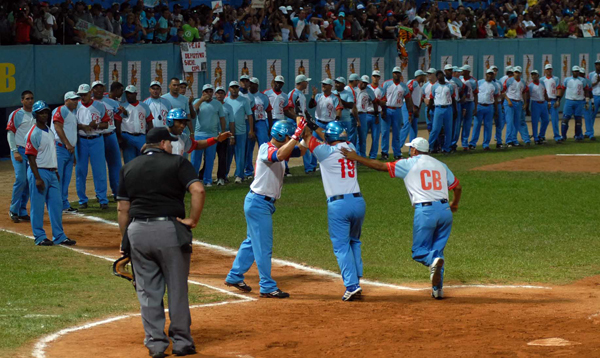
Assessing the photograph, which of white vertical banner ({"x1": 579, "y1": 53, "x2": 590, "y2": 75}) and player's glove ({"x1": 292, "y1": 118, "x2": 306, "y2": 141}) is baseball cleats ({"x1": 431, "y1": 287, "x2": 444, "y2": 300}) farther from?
white vertical banner ({"x1": 579, "y1": 53, "x2": 590, "y2": 75})

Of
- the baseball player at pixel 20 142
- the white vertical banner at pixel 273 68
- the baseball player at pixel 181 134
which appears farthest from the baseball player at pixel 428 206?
the white vertical banner at pixel 273 68

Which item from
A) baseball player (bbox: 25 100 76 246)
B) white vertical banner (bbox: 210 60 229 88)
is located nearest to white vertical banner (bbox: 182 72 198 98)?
white vertical banner (bbox: 210 60 229 88)

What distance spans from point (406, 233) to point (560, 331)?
5.80m

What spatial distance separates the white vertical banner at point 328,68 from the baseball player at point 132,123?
13.1m

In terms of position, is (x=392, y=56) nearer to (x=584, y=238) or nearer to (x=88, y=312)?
(x=584, y=238)

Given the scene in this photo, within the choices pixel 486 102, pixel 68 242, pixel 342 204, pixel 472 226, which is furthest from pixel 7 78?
pixel 342 204

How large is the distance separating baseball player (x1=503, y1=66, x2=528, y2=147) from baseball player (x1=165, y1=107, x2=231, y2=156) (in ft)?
52.8

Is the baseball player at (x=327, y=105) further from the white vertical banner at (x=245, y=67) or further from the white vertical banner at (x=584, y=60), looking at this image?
the white vertical banner at (x=584, y=60)

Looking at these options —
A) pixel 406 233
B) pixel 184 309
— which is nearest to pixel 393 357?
pixel 184 309

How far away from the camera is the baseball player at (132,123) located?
17.1 meters

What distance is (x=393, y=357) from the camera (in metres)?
7.61

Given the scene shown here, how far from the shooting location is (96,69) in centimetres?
2448

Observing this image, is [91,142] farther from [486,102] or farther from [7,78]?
[486,102]

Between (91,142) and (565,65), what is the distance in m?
25.1
